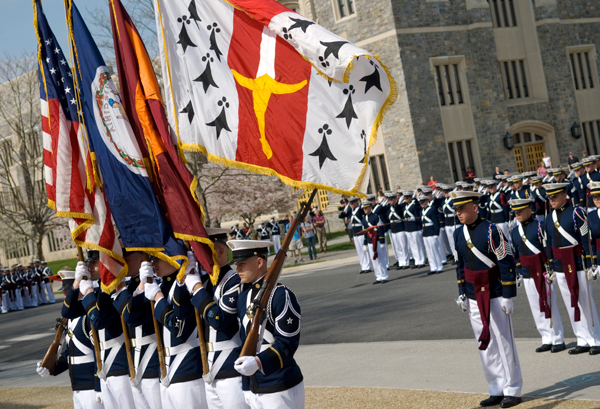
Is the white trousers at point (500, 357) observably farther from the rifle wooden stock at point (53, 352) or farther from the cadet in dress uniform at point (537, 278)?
the rifle wooden stock at point (53, 352)

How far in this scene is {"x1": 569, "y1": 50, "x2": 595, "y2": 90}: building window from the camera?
39.1m

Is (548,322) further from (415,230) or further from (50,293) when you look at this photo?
(50,293)

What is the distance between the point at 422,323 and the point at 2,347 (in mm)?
11785

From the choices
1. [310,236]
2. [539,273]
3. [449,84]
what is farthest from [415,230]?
[449,84]

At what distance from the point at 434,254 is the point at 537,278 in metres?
9.48

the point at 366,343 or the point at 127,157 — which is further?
the point at 366,343

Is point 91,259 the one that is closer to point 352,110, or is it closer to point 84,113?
point 84,113

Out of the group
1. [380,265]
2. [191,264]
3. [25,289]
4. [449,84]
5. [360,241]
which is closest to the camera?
[191,264]

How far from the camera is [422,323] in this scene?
37.7 ft

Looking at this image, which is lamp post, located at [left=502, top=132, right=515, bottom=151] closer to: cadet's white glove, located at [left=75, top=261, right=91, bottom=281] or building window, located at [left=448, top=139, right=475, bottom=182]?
building window, located at [left=448, top=139, right=475, bottom=182]

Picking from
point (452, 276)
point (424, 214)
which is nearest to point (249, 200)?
point (424, 214)

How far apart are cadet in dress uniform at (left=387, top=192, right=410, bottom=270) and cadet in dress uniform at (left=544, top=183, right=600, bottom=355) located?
36.9 ft

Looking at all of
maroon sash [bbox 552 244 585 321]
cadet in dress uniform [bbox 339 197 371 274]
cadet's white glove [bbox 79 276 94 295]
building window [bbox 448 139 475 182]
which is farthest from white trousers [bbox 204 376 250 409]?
building window [bbox 448 139 475 182]

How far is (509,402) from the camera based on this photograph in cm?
666
